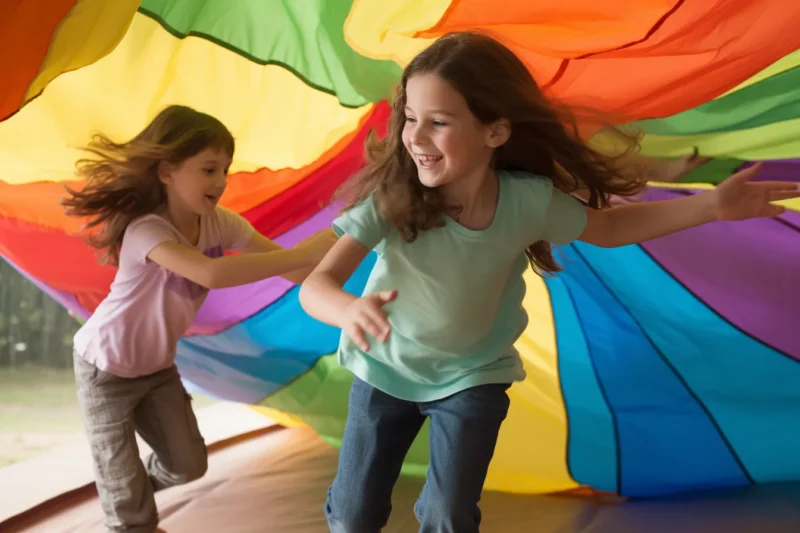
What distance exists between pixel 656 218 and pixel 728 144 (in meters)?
0.33

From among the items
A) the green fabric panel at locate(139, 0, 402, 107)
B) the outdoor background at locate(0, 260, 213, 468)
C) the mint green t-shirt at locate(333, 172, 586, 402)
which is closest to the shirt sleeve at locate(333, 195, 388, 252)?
the mint green t-shirt at locate(333, 172, 586, 402)

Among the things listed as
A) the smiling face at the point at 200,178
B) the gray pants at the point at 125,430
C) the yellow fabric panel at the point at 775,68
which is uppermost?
the yellow fabric panel at the point at 775,68

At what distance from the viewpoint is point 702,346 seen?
2055mm

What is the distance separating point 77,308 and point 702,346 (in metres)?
1.50

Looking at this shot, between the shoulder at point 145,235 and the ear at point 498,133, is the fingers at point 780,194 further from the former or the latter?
the shoulder at point 145,235

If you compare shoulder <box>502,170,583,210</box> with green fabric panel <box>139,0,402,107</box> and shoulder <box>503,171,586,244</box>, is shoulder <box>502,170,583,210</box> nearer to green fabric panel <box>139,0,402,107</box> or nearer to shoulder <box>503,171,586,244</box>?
shoulder <box>503,171,586,244</box>

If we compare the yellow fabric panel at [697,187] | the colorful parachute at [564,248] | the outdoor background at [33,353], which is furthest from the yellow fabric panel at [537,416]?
the outdoor background at [33,353]

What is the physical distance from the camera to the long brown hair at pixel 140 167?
183cm

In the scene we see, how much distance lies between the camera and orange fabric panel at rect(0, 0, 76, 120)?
59.4 inches

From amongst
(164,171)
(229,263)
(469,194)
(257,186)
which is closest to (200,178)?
(164,171)

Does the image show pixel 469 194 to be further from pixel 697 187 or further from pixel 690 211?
pixel 697 187

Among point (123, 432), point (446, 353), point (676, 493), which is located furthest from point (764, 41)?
point (123, 432)

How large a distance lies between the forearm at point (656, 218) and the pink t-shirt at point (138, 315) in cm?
84

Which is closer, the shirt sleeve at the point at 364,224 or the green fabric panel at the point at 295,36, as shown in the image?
the shirt sleeve at the point at 364,224
